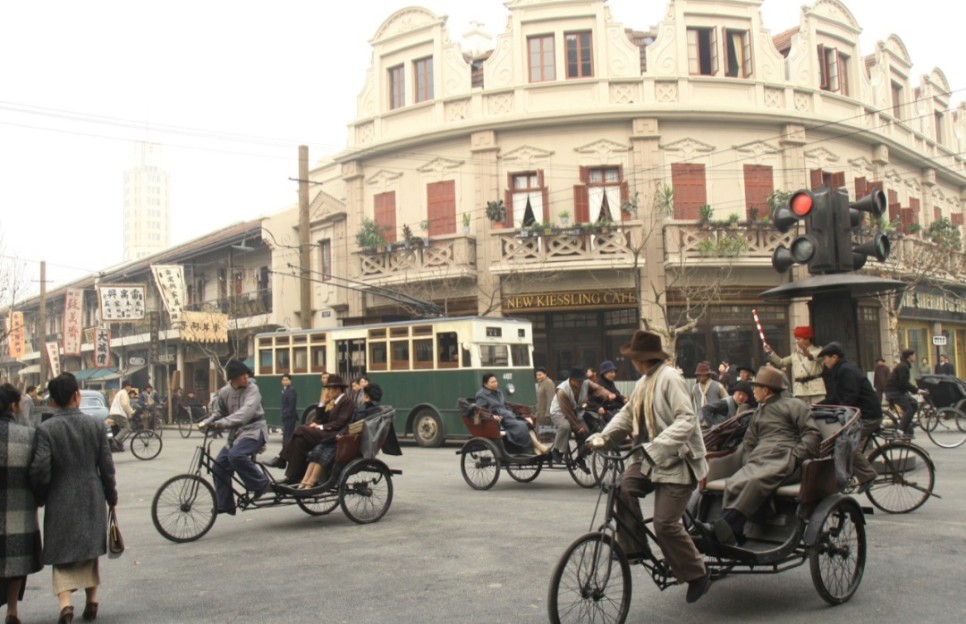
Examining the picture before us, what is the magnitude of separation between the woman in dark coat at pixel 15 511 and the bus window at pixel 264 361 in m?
18.5

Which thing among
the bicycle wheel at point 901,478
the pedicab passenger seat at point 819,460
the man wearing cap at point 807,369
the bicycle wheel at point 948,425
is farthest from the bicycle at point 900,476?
the bicycle wheel at point 948,425

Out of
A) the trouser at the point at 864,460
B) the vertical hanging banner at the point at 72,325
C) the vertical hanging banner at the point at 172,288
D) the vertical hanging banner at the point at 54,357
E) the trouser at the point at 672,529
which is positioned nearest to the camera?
the trouser at the point at 672,529

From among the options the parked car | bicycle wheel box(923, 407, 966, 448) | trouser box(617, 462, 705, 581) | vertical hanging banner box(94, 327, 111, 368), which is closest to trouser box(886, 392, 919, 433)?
bicycle wheel box(923, 407, 966, 448)

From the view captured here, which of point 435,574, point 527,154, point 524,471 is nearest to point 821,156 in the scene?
point 527,154

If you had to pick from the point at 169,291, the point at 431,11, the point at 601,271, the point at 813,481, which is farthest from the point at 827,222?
the point at 169,291

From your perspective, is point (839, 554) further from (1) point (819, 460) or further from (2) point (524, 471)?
(2) point (524, 471)

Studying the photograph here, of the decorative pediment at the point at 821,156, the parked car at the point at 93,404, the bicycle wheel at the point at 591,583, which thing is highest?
the decorative pediment at the point at 821,156

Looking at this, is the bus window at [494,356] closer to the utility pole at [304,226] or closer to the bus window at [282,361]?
the bus window at [282,361]

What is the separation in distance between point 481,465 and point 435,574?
199 inches

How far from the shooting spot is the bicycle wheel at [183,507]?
8.81 m

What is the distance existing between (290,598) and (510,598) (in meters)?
1.64

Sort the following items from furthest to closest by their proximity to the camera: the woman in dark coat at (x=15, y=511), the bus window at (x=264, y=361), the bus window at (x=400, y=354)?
the bus window at (x=264, y=361), the bus window at (x=400, y=354), the woman in dark coat at (x=15, y=511)

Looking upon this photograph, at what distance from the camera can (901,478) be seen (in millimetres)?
9258

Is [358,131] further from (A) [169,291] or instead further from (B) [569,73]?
(A) [169,291]
